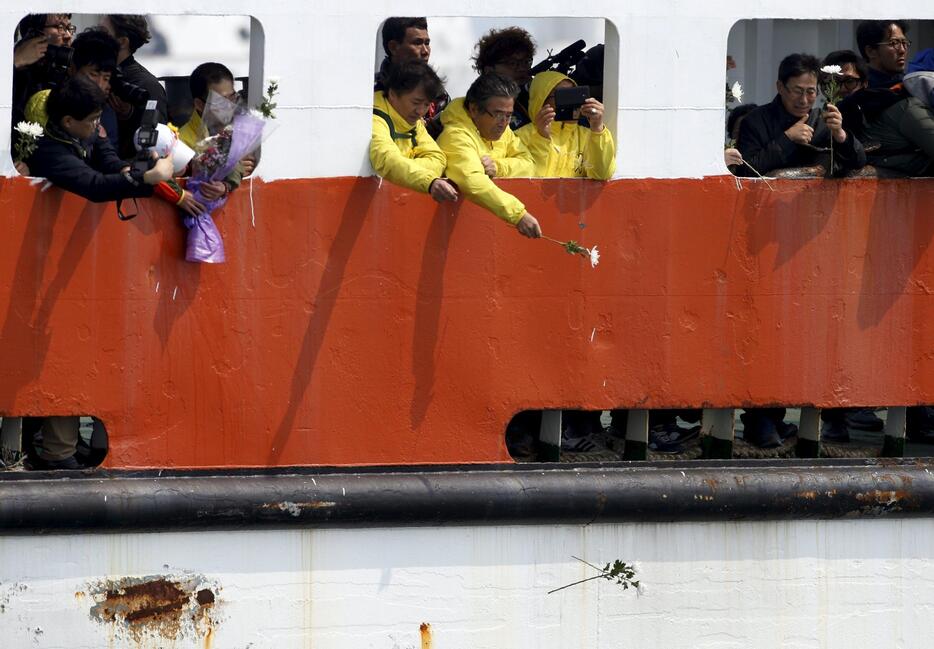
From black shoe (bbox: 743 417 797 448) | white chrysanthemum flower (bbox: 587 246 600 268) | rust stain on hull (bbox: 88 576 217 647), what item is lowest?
rust stain on hull (bbox: 88 576 217 647)

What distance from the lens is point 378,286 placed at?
16.5 ft

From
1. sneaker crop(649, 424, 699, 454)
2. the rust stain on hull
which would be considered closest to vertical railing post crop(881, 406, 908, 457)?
sneaker crop(649, 424, 699, 454)

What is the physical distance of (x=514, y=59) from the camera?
554 cm

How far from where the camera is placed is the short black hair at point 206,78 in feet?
16.8

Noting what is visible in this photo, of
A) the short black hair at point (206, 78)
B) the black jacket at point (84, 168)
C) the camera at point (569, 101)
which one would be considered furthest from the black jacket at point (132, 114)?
the camera at point (569, 101)

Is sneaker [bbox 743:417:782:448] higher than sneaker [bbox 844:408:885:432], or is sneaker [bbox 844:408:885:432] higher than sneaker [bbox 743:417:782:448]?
sneaker [bbox 844:408:885:432]

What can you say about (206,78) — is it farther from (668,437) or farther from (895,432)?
(895,432)

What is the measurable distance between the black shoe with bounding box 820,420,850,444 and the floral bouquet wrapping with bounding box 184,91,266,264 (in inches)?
100

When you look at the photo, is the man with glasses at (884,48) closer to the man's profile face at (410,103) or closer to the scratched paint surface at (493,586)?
the scratched paint surface at (493,586)

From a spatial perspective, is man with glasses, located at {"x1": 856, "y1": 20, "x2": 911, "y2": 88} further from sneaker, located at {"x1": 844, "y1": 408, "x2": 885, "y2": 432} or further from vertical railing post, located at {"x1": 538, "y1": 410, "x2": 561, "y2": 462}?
vertical railing post, located at {"x1": 538, "y1": 410, "x2": 561, "y2": 462}

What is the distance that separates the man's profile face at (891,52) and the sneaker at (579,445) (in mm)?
1964

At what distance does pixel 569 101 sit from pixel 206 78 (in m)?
1.20

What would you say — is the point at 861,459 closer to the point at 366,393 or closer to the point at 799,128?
the point at 799,128

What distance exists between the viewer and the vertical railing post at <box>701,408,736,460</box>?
5.43m
